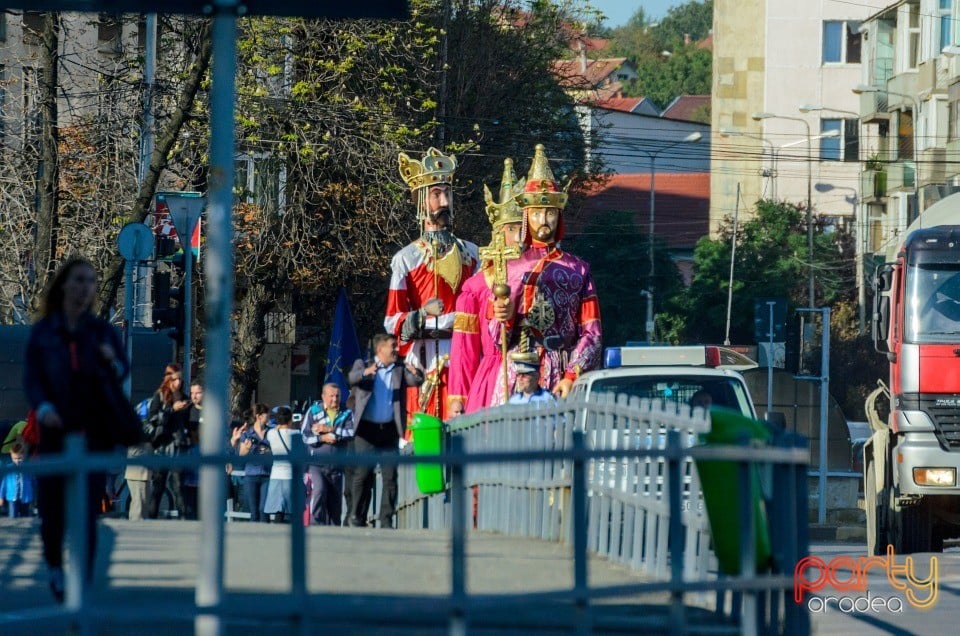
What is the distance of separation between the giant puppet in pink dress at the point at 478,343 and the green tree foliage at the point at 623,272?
48.8 meters

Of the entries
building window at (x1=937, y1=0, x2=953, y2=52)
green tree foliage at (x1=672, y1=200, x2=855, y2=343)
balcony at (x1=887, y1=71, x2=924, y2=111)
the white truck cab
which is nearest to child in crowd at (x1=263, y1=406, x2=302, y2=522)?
the white truck cab

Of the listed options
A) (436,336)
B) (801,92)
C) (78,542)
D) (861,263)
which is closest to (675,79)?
(801,92)

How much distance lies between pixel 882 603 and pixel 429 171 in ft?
21.8

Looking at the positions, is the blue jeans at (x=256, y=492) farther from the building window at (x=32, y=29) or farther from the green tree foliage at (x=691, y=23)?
the green tree foliage at (x=691, y=23)

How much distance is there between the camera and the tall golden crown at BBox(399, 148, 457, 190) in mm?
15539

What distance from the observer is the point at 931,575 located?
12.3 m

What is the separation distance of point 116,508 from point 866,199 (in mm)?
56270

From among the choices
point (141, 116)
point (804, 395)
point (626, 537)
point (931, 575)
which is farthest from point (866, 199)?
point (626, 537)

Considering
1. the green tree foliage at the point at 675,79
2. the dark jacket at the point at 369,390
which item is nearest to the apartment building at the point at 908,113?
the dark jacket at the point at 369,390

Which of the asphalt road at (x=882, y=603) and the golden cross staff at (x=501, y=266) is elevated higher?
the golden cross staff at (x=501, y=266)

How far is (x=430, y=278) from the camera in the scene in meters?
15.6

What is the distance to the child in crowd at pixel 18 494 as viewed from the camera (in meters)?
5.52

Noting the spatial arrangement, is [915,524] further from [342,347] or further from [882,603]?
[342,347]

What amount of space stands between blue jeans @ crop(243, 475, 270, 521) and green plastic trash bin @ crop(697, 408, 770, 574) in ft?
5.61
